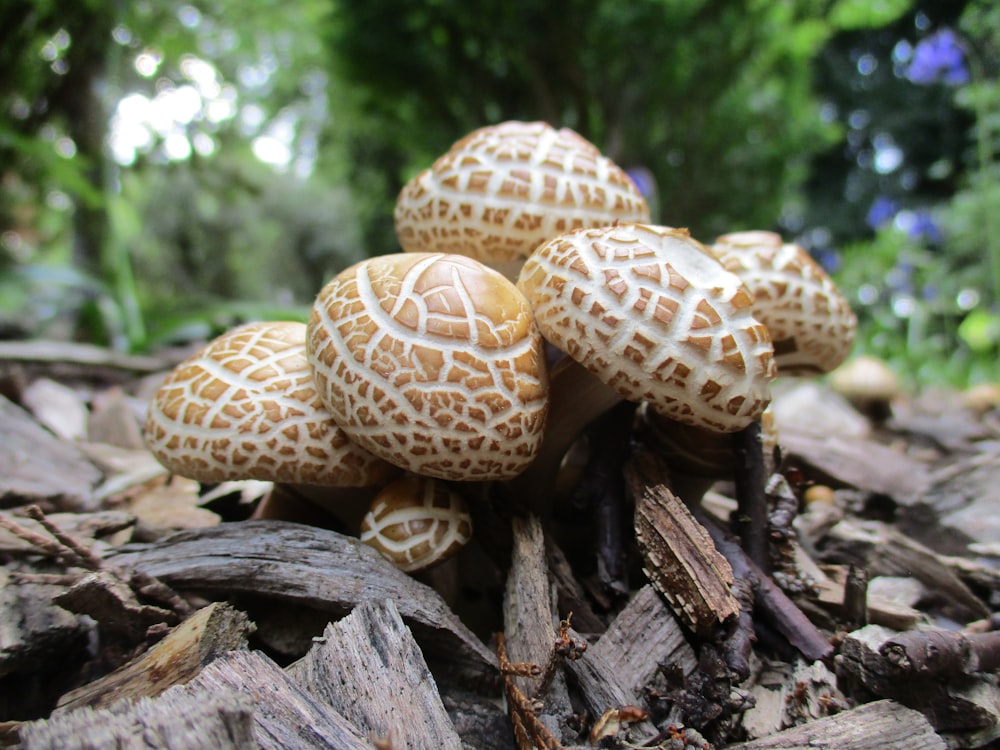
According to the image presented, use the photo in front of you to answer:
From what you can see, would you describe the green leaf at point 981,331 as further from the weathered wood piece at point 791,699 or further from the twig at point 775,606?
the weathered wood piece at point 791,699

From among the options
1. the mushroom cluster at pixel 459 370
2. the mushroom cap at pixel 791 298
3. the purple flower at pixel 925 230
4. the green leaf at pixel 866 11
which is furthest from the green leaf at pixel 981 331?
the mushroom cluster at pixel 459 370

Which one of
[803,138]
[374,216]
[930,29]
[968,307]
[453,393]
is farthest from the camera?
[374,216]

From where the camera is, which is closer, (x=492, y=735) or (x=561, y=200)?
(x=492, y=735)

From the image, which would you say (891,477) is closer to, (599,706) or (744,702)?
(744,702)

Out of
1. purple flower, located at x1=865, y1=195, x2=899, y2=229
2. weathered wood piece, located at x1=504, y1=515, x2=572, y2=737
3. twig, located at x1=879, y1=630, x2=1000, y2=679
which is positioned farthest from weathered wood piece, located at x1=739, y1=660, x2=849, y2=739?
purple flower, located at x1=865, y1=195, x2=899, y2=229

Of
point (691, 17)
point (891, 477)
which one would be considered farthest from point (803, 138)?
point (891, 477)

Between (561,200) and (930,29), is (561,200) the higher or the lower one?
the lower one

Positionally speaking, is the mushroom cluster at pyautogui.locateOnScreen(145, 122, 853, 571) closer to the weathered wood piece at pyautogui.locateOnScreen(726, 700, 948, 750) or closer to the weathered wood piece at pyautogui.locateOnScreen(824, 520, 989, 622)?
the weathered wood piece at pyautogui.locateOnScreen(726, 700, 948, 750)
